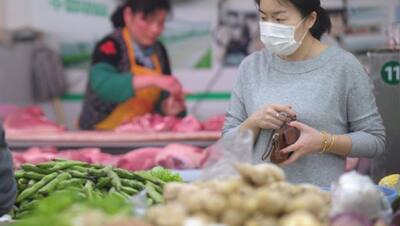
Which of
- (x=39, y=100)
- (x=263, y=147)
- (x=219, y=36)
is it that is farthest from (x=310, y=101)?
(x=39, y=100)

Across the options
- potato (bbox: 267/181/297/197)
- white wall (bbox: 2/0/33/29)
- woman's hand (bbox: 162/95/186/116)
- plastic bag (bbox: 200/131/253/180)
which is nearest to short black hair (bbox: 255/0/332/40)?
plastic bag (bbox: 200/131/253/180)

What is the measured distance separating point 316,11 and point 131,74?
345cm

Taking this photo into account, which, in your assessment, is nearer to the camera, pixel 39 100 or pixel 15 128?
pixel 15 128

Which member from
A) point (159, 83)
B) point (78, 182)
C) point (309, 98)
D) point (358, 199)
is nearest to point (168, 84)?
point (159, 83)

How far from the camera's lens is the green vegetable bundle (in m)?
3.83

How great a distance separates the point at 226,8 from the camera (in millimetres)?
8180

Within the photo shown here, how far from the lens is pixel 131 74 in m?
7.14

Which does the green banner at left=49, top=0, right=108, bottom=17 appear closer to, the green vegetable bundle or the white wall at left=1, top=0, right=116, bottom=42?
the white wall at left=1, top=0, right=116, bottom=42

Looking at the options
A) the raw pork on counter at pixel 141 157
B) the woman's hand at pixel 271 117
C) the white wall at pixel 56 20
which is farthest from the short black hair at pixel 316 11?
the white wall at pixel 56 20

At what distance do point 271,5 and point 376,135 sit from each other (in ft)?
2.42

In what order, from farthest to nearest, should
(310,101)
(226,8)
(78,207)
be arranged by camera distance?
(226,8) → (310,101) → (78,207)

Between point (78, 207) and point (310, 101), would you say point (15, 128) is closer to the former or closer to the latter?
point (310, 101)

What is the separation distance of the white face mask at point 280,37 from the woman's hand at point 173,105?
366cm

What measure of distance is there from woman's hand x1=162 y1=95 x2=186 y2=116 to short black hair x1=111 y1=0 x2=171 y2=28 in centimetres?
77
